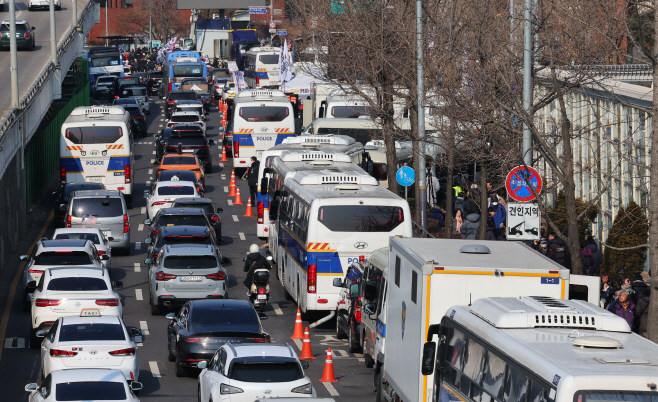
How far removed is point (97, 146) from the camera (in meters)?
39.8

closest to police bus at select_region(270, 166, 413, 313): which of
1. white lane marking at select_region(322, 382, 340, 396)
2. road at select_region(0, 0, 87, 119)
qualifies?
white lane marking at select_region(322, 382, 340, 396)

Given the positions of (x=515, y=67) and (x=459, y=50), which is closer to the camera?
(x=515, y=67)

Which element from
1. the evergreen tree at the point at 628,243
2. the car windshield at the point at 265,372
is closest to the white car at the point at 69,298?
the car windshield at the point at 265,372

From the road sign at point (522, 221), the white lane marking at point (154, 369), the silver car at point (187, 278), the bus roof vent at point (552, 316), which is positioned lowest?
the white lane marking at point (154, 369)

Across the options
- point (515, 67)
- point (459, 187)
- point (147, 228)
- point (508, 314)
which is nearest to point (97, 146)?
point (147, 228)

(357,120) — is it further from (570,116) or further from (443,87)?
(443,87)

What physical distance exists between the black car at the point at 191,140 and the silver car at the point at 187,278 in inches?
872

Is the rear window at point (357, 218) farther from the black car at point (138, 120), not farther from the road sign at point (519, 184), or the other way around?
the black car at point (138, 120)

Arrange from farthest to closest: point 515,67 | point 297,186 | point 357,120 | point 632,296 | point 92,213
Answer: point 357,120, point 92,213, point 297,186, point 515,67, point 632,296

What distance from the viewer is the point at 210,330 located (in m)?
19.4

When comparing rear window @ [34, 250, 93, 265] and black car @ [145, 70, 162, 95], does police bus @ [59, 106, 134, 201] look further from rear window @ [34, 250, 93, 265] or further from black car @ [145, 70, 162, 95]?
black car @ [145, 70, 162, 95]

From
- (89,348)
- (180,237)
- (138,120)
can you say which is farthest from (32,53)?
(89,348)

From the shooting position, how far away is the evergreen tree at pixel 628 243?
24062 millimetres

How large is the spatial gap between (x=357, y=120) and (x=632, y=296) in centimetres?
2444
